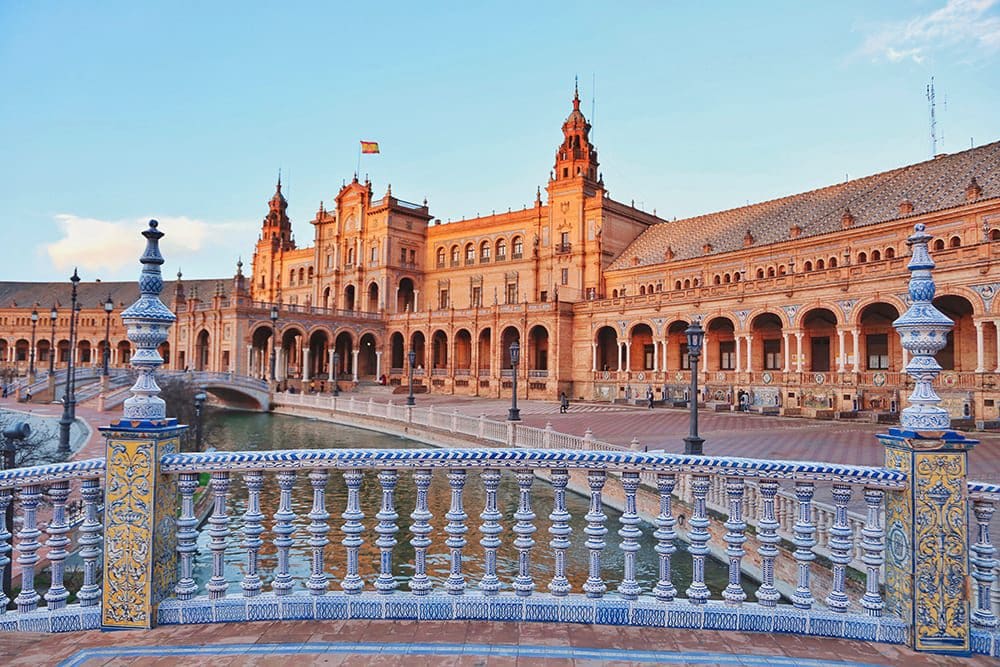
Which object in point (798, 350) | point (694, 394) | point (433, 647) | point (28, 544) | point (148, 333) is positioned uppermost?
point (798, 350)

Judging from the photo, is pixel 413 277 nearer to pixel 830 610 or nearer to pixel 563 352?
pixel 563 352

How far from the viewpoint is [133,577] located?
12.6 feet

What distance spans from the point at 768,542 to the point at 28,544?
456 cm

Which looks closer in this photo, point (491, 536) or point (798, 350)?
point (491, 536)

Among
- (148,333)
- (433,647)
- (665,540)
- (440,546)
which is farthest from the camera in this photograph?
(440,546)

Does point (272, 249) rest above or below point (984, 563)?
above

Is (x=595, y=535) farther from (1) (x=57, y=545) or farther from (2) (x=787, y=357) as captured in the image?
(2) (x=787, y=357)

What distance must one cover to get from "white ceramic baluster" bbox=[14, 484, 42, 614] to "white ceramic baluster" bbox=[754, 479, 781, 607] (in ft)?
14.5

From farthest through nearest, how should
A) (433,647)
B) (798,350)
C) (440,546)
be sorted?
(798,350), (440,546), (433,647)

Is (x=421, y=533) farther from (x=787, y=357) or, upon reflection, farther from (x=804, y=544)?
(x=787, y=357)

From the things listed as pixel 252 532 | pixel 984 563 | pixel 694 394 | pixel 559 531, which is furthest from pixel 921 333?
pixel 694 394

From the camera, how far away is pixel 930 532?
12.2 ft

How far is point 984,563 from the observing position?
3.72 meters

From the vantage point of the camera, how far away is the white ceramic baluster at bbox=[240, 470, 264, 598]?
3.97 metres
